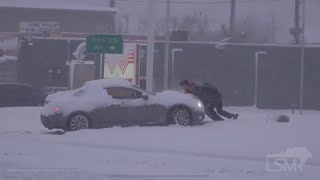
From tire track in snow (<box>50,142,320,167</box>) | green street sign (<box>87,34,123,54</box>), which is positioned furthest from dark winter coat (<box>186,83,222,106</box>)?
green street sign (<box>87,34,123,54</box>)

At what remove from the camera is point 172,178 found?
395 inches

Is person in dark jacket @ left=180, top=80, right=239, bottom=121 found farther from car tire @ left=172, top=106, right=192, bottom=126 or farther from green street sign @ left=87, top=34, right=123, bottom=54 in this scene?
green street sign @ left=87, top=34, right=123, bottom=54

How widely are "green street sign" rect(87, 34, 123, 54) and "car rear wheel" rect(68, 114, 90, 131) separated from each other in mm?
7601

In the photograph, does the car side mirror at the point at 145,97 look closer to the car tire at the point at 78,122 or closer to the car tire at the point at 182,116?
the car tire at the point at 182,116

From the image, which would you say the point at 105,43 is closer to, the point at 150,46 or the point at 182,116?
the point at 150,46

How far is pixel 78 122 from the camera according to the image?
669 inches

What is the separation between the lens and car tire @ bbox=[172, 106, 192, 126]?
17.3 meters

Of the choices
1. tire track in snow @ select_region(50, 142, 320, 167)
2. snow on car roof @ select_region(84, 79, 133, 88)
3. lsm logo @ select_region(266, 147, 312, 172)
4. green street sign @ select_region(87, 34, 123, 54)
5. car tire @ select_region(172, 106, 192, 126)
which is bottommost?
tire track in snow @ select_region(50, 142, 320, 167)

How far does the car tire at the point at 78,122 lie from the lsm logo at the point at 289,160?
6128 mm

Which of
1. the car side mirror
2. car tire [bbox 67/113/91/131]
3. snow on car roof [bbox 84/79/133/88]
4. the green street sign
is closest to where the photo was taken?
car tire [bbox 67/113/91/131]

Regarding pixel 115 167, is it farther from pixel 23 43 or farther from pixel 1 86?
pixel 23 43

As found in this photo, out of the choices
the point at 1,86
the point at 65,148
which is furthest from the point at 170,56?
the point at 65,148

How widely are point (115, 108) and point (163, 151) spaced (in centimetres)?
424

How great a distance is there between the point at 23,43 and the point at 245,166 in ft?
95.4
